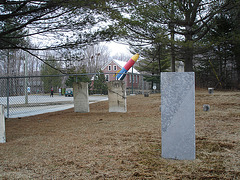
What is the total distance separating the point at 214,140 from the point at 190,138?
130 cm

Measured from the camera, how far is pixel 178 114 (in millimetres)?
2906

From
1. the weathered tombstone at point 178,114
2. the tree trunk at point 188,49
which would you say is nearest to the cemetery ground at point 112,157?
the weathered tombstone at point 178,114

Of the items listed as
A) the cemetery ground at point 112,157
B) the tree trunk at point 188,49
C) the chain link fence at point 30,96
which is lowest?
the cemetery ground at point 112,157

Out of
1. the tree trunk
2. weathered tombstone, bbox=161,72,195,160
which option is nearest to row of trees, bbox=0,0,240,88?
the tree trunk

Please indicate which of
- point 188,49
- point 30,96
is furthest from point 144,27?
point 30,96

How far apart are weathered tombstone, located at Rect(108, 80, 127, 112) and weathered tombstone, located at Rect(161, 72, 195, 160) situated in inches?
205

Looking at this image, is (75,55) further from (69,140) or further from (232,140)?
(232,140)

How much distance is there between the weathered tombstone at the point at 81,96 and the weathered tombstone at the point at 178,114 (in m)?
5.73

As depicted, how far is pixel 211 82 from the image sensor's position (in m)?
19.9

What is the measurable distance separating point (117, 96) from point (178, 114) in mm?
5493

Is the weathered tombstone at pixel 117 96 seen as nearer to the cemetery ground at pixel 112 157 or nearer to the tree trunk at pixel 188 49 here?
the cemetery ground at pixel 112 157

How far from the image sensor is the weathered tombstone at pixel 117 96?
8188 millimetres

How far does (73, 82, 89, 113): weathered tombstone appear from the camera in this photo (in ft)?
27.5

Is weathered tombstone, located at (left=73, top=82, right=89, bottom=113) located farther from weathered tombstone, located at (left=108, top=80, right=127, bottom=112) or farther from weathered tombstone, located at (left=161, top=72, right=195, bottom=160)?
weathered tombstone, located at (left=161, top=72, right=195, bottom=160)
